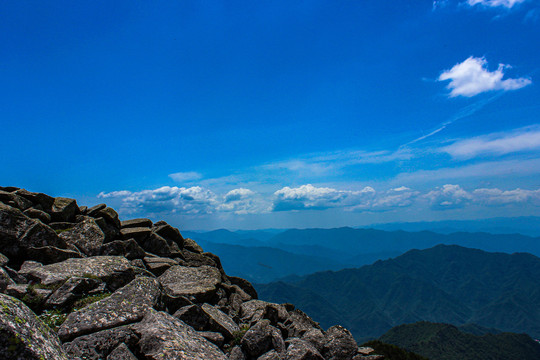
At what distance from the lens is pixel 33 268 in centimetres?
1377

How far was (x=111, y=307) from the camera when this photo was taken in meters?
11.3

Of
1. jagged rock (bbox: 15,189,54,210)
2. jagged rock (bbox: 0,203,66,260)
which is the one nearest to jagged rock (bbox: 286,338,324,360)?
jagged rock (bbox: 0,203,66,260)

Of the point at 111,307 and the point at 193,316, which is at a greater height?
the point at 111,307

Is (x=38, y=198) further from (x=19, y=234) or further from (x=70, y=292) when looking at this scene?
(x=70, y=292)

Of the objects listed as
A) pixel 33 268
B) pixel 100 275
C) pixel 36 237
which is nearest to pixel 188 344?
pixel 100 275

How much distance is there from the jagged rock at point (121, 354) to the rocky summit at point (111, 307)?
3cm

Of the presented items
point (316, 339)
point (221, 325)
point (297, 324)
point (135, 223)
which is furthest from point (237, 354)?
point (135, 223)

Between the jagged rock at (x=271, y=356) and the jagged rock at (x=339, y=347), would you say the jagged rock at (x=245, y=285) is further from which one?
the jagged rock at (x=271, y=356)

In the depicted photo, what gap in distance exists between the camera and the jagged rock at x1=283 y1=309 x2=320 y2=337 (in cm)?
1577

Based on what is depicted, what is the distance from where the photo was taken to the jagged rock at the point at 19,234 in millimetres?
15180

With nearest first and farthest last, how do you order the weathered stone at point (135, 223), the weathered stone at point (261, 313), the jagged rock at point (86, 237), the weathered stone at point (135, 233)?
the weathered stone at point (261, 313) < the jagged rock at point (86, 237) < the weathered stone at point (135, 233) < the weathered stone at point (135, 223)

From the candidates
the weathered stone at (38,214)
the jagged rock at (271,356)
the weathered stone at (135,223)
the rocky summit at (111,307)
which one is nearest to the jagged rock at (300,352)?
the rocky summit at (111,307)

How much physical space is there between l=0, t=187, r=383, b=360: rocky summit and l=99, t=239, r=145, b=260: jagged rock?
0.06 m

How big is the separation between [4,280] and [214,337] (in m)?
8.28
